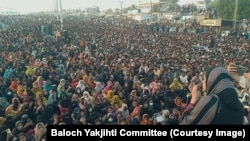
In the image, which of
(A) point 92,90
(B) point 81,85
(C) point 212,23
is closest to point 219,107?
(A) point 92,90

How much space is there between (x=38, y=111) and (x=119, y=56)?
24.9 ft

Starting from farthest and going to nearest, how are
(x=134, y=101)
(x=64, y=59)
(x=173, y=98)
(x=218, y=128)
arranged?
(x=64, y=59)
(x=173, y=98)
(x=134, y=101)
(x=218, y=128)

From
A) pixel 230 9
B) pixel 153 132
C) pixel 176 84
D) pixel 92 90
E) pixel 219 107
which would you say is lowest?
pixel 176 84

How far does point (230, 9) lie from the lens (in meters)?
40.5

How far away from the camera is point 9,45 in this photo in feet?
61.5

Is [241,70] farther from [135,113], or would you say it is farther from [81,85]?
[135,113]

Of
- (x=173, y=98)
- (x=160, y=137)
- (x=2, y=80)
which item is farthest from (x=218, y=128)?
(x=2, y=80)

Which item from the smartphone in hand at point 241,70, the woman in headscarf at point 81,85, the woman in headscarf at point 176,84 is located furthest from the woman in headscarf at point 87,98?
the smartphone in hand at point 241,70

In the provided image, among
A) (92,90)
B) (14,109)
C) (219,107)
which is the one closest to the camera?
(219,107)

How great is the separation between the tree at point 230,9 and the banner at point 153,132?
37939mm

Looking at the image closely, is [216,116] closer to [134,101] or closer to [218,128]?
[218,128]

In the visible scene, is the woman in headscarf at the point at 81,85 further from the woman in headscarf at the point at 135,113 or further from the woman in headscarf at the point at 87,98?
the woman in headscarf at the point at 135,113

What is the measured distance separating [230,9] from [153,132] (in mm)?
39476

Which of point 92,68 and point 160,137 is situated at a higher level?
point 160,137
